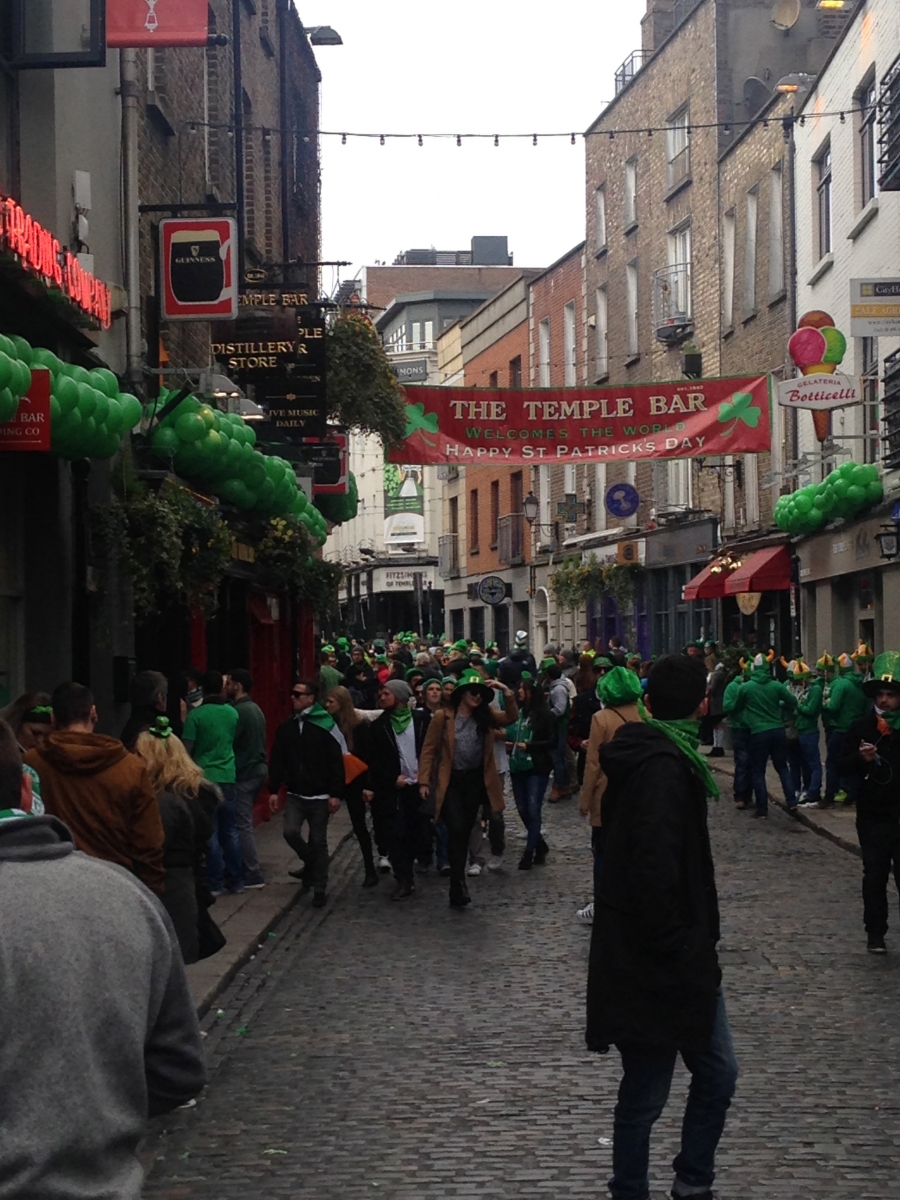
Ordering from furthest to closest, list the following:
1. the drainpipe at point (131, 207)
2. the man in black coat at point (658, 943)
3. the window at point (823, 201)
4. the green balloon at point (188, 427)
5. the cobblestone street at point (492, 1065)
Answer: the window at point (823, 201), the drainpipe at point (131, 207), the green balloon at point (188, 427), the cobblestone street at point (492, 1065), the man in black coat at point (658, 943)

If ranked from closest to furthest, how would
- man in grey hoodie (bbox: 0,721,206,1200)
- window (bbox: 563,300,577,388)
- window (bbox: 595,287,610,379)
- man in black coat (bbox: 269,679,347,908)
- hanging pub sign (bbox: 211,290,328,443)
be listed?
man in grey hoodie (bbox: 0,721,206,1200) → man in black coat (bbox: 269,679,347,908) → hanging pub sign (bbox: 211,290,328,443) → window (bbox: 595,287,610,379) → window (bbox: 563,300,577,388)

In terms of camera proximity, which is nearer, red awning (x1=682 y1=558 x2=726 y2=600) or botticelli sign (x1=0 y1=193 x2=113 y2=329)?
botticelli sign (x1=0 y1=193 x2=113 y2=329)

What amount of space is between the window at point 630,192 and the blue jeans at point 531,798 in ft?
92.4

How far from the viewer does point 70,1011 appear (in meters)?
2.86

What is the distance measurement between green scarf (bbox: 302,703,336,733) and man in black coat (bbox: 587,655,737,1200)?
321 inches

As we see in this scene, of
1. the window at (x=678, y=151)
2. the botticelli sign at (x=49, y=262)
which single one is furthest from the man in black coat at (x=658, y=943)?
the window at (x=678, y=151)

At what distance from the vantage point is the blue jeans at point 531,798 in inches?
593

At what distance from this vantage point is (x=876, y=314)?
66.9 ft

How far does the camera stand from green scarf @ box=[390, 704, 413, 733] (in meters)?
14.5

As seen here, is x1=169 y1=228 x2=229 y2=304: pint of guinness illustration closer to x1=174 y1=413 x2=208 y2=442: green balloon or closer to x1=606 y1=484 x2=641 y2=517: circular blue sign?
x1=174 y1=413 x2=208 y2=442: green balloon

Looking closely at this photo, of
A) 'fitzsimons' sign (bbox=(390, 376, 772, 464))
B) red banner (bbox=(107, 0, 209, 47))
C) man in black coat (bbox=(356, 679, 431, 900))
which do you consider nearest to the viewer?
red banner (bbox=(107, 0, 209, 47))

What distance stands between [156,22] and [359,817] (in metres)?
6.44

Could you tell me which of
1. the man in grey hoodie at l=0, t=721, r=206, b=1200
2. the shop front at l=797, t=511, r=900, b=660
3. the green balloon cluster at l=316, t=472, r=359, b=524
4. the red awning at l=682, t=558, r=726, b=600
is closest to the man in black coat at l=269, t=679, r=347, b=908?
the man in grey hoodie at l=0, t=721, r=206, b=1200

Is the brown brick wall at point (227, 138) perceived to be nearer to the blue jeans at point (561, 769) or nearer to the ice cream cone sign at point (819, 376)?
the blue jeans at point (561, 769)
